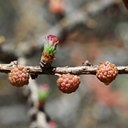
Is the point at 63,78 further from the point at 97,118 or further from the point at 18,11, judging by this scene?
the point at 18,11

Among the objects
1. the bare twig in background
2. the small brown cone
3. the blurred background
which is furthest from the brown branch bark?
the blurred background

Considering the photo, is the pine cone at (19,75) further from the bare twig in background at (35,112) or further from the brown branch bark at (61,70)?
the bare twig in background at (35,112)

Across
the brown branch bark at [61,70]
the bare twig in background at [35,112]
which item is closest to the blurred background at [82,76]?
the bare twig in background at [35,112]

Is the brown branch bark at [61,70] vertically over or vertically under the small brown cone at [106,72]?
over

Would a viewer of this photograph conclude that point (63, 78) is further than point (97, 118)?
No

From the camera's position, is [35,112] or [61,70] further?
[35,112]

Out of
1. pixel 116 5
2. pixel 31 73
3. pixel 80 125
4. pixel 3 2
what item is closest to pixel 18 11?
pixel 3 2

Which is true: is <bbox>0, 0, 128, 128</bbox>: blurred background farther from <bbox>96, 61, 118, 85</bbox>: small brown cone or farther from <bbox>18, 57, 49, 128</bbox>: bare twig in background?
<bbox>96, 61, 118, 85</bbox>: small brown cone

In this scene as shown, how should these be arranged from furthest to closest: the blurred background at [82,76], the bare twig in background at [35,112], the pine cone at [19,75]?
the blurred background at [82,76] < the bare twig in background at [35,112] < the pine cone at [19,75]

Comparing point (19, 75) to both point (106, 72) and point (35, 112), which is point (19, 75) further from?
point (35, 112)

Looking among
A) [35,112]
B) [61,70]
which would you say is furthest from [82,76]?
[61,70]

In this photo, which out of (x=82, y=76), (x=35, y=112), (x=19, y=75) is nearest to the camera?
(x=19, y=75)
